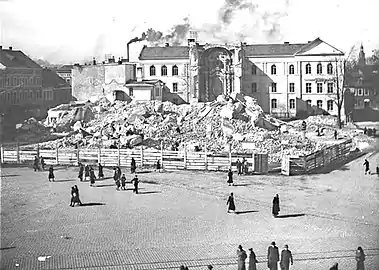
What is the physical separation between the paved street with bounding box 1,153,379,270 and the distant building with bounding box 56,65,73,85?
23.2 meters

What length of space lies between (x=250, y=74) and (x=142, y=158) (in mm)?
16494

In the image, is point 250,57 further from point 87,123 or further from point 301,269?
point 301,269

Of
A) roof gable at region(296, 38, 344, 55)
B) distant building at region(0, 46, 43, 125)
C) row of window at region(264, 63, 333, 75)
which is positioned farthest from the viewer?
row of window at region(264, 63, 333, 75)

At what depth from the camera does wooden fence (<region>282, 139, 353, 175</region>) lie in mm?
19906

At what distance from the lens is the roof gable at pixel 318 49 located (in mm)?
34344

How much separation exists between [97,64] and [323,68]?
13764mm

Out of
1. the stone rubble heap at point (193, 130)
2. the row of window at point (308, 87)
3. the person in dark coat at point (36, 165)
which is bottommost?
the person in dark coat at point (36, 165)

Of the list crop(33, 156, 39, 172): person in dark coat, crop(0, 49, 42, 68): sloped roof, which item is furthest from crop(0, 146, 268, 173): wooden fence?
crop(0, 49, 42, 68): sloped roof

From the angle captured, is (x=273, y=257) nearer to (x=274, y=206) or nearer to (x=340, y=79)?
(x=274, y=206)

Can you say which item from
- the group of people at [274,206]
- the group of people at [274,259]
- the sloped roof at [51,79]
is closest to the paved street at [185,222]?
the group of people at [274,206]

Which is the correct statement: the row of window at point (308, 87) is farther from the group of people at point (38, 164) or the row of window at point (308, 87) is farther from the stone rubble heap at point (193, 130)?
the group of people at point (38, 164)

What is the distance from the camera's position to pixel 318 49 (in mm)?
35188

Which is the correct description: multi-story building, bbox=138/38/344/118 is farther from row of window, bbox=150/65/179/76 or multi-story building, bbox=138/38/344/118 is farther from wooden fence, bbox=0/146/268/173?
wooden fence, bbox=0/146/268/173

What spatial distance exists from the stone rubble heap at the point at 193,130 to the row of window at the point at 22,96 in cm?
256
